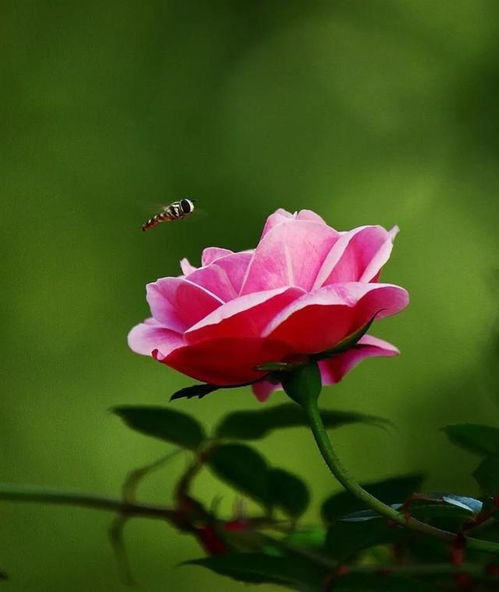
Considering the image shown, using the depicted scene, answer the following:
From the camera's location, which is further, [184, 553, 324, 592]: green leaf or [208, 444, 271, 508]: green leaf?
[208, 444, 271, 508]: green leaf

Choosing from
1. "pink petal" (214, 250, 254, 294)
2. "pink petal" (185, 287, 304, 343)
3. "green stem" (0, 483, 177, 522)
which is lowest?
"green stem" (0, 483, 177, 522)

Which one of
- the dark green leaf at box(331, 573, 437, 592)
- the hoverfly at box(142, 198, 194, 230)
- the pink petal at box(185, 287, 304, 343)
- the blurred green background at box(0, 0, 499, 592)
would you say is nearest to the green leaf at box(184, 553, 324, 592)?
the dark green leaf at box(331, 573, 437, 592)

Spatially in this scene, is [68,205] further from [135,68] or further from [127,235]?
[135,68]

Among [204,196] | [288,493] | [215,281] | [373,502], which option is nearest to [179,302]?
[215,281]

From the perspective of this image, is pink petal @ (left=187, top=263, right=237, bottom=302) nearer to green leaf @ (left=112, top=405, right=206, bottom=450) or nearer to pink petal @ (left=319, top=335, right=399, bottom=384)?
pink petal @ (left=319, top=335, right=399, bottom=384)

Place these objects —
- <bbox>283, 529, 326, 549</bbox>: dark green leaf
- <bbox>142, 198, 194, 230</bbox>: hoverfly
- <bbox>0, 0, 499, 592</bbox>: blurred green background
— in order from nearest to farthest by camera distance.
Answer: <bbox>283, 529, 326, 549</bbox>: dark green leaf → <bbox>142, 198, 194, 230</bbox>: hoverfly → <bbox>0, 0, 499, 592</bbox>: blurred green background

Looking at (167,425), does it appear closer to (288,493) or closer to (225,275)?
(288,493)

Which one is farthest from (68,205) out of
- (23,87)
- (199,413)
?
(199,413)
